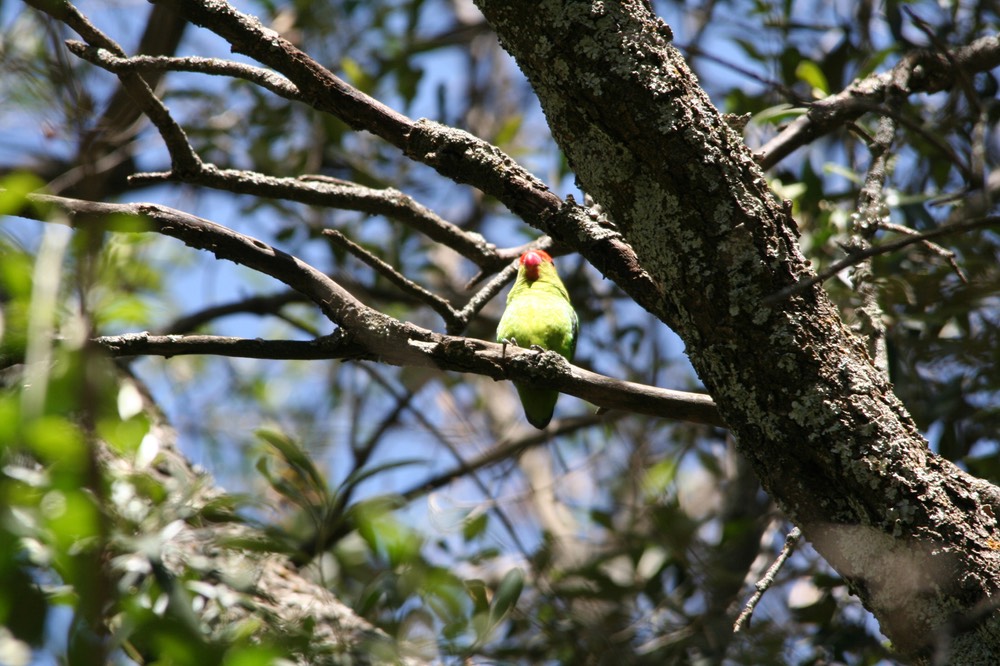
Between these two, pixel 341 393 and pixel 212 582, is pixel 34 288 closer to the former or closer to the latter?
pixel 212 582

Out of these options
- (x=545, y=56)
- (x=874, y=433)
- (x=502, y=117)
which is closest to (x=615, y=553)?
(x=874, y=433)

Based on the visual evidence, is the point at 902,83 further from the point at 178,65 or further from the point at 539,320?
the point at 178,65

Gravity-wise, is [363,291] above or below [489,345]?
above

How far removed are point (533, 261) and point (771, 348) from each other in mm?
1570

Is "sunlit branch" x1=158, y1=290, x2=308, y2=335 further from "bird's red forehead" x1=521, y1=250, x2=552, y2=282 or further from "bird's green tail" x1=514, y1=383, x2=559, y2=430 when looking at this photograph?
"bird's green tail" x1=514, y1=383, x2=559, y2=430

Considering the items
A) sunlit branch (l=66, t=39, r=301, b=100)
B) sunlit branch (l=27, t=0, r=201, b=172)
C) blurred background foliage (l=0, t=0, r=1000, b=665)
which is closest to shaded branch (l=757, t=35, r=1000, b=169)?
blurred background foliage (l=0, t=0, r=1000, b=665)

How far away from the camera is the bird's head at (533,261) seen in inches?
117

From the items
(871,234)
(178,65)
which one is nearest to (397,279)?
(178,65)

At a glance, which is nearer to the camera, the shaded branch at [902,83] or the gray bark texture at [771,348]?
the gray bark texture at [771,348]

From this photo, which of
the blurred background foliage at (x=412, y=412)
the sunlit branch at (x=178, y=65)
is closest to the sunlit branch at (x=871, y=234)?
the blurred background foliage at (x=412, y=412)

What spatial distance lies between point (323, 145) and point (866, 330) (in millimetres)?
3165

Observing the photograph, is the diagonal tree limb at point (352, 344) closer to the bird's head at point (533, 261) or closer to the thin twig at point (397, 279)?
the thin twig at point (397, 279)

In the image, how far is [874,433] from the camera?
1.51m

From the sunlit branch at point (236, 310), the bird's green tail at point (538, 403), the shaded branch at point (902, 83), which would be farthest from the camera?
the sunlit branch at point (236, 310)
